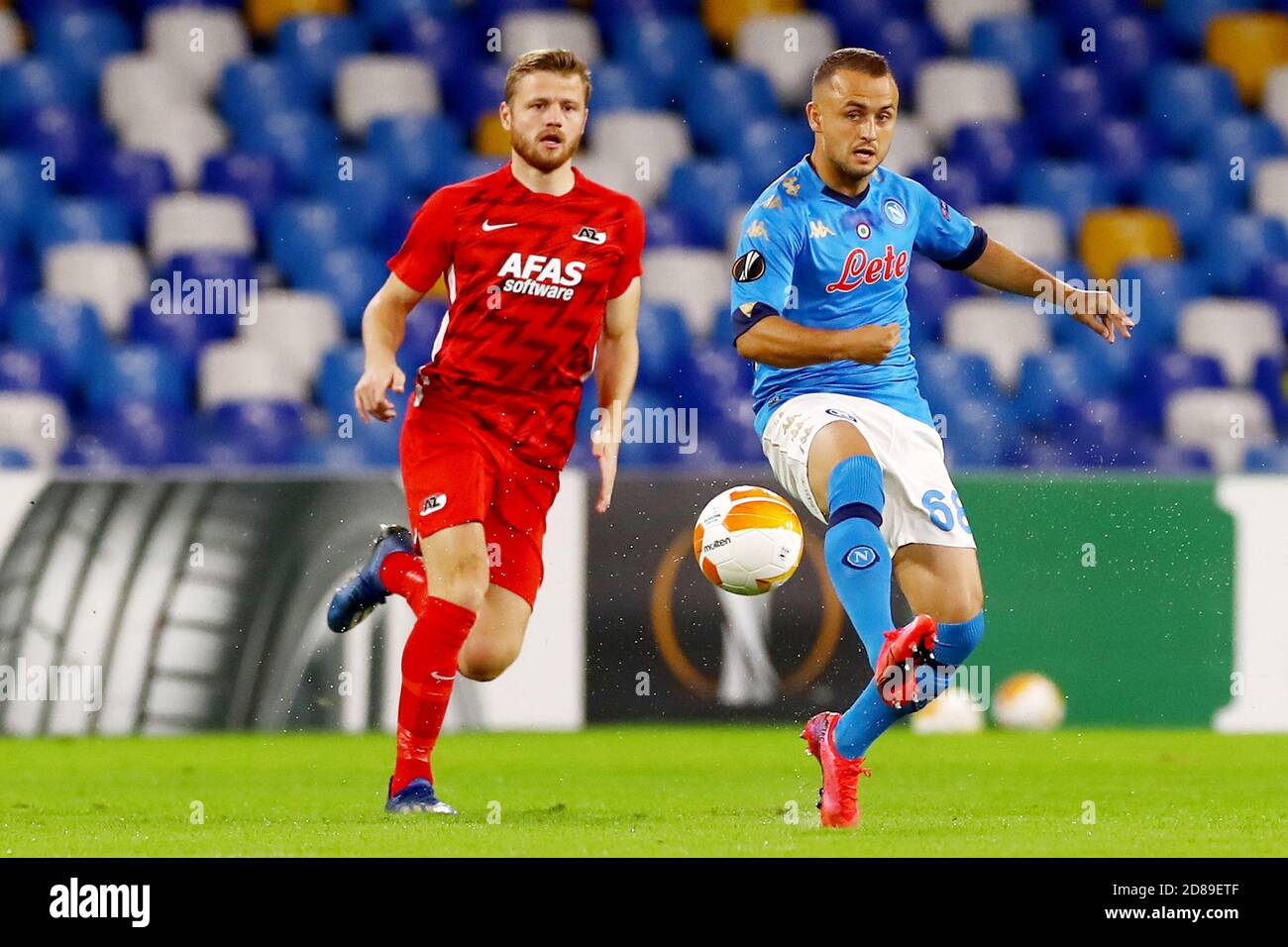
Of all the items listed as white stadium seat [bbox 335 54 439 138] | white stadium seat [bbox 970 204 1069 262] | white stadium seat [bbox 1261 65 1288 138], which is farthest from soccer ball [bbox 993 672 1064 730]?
white stadium seat [bbox 1261 65 1288 138]

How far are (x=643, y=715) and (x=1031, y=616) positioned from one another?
1.74 meters

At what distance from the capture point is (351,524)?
8883mm

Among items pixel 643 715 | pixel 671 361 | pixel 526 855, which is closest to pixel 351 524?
pixel 643 715

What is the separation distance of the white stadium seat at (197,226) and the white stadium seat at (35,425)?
45.7 inches

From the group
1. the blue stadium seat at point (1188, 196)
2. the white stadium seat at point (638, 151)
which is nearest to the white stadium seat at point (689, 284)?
the white stadium seat at point (638, 151)

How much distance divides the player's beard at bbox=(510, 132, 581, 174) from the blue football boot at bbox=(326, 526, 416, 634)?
1.24m

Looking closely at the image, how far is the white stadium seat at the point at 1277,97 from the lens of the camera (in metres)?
12.9

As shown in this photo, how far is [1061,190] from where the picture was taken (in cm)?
1223

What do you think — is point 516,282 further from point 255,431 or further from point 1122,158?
point 1122,158

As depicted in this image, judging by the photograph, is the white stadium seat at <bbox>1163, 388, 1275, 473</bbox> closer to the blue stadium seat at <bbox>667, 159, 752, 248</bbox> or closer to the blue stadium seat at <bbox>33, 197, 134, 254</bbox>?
the blue stadium seat at <bbox>667, 159, 752, 248</bbox>

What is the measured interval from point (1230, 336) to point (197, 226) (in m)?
5.71

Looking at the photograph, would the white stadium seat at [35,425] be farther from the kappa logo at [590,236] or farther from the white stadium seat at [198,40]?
the kappa logo at [590,236]

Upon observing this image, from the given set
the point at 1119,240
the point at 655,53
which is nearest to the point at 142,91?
the point at 655,53

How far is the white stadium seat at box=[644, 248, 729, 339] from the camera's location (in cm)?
1134
